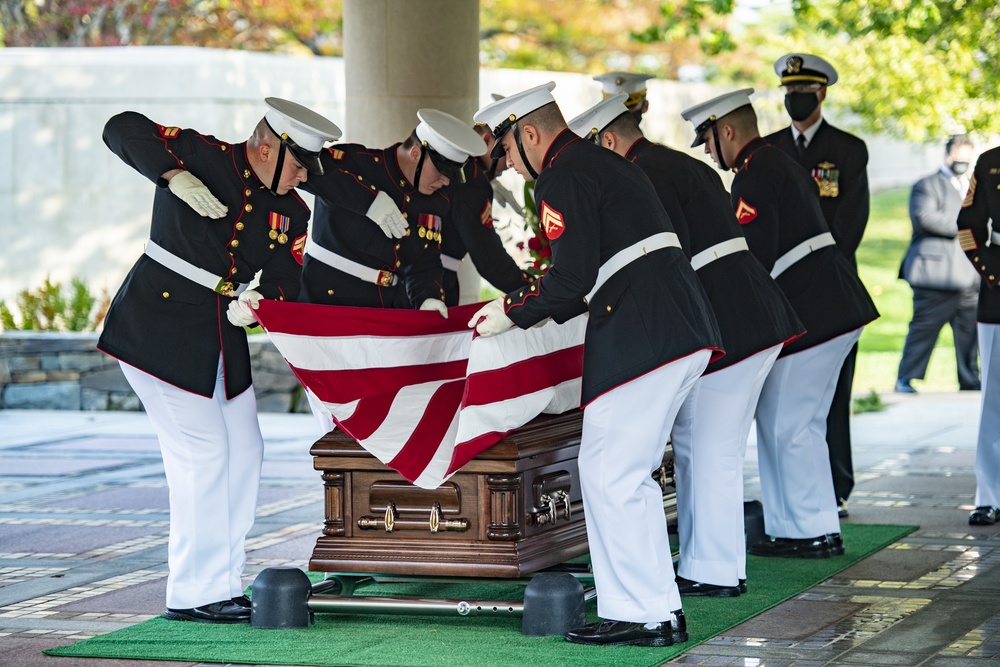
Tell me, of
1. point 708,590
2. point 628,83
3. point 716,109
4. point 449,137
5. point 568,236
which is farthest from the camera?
point 628,83

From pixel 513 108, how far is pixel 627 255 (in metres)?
0.60

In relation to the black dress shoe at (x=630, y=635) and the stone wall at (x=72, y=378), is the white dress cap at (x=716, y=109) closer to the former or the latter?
the black dress shoe at (x=630, y=635)

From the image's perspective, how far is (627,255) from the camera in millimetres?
4801

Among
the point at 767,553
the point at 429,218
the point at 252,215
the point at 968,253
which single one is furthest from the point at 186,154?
the point at 968,253

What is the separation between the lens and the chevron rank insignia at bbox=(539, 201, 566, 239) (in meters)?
4.70

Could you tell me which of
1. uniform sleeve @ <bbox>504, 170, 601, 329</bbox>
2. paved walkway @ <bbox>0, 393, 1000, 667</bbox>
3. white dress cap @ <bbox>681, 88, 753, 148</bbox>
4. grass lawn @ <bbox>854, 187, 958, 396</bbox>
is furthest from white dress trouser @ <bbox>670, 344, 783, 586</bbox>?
grass lawn @ <bbox>854, 187, 958, 396</bbox>

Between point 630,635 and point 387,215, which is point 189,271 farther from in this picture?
point 630,635

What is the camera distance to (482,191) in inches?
256

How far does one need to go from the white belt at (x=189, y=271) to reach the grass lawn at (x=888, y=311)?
882 centimetres

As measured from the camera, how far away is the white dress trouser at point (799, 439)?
6.50 meters

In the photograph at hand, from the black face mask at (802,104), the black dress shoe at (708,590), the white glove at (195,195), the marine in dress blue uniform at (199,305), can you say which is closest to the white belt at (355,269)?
the marine in dress blue uniform at (199,305)

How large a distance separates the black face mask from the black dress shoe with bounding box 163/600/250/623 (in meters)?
3.62

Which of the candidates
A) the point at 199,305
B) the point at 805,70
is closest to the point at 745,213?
the point at 805,70

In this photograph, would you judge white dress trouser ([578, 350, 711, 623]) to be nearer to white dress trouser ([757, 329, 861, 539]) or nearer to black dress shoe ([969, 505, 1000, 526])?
white dress trouser ([757, 329, 861, 539])
